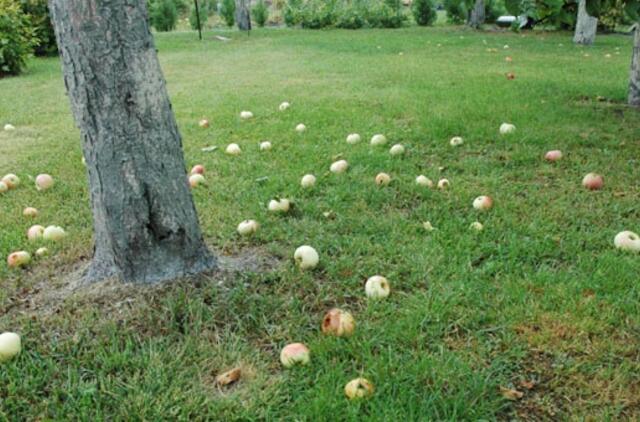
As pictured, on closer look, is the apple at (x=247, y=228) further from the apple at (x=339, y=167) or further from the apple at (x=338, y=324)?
the apple at (x=339, y=167)

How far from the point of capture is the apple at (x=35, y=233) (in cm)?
304

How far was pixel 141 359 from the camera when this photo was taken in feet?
6.64

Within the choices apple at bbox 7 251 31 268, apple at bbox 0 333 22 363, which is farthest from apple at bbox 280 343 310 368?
apple at bbox 7 251 31 268

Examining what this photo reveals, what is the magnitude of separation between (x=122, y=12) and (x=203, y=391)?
4.70ft

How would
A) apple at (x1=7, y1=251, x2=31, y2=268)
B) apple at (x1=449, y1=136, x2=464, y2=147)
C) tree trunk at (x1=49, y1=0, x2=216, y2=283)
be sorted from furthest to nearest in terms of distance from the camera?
apple at (x1=449, y1=136, x2=464, y2=147)
apple at (x1=7, y1=251, x2=31, y2=268)
tree trunk at (x1=49, y1=0, x2=216, y2=283)

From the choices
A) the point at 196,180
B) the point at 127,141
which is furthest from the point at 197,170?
the point at 127,141

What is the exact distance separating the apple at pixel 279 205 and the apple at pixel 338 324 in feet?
3.91

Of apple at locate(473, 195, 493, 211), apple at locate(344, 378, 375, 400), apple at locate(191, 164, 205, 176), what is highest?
apple at locate(191, 164, 205, 176)

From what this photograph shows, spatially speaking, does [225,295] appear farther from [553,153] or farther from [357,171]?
[553,153]

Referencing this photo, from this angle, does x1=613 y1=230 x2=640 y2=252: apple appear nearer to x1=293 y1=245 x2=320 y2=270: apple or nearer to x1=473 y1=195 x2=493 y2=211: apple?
x1=473 y1=195 x2=493 y2=211: apple

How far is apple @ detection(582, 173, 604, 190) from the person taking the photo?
3.58m

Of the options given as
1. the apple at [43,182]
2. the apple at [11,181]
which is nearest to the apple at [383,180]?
the apple at [43,182]

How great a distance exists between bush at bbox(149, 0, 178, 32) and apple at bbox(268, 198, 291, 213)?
63.2ft

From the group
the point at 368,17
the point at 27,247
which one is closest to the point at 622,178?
the point at 27,247
